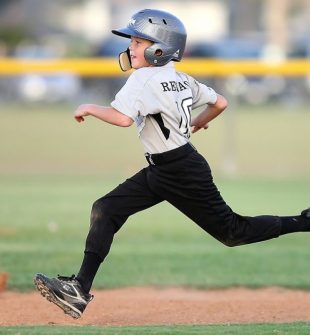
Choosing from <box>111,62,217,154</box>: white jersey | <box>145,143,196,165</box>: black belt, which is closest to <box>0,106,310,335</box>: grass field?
<box>145,143,196,165</box>: black belt

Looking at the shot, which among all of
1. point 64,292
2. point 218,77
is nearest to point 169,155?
point 64,292

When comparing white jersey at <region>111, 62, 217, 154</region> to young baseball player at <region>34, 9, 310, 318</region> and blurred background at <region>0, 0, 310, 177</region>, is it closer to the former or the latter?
young baseball player at <region>34, 9, 310, 318</region>

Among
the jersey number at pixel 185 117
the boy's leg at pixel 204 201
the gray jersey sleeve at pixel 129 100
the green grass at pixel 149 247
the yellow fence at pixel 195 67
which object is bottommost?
the green grass at pixel 149 247

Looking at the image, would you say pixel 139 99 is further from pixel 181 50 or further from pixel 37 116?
pixel 37 116

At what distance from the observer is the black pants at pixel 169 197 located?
723 centimetres

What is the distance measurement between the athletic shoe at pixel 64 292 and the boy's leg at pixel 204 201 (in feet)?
2.78

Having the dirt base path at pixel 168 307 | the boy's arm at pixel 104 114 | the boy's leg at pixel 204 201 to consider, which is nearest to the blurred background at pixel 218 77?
the dirt base path at pixel 168 307

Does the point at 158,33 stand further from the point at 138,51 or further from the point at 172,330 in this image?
the point at 172,330

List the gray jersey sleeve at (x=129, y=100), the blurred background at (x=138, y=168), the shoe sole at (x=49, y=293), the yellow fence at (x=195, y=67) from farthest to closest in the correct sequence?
the yellow fence at (x=195, y=67) < the blurred background at (x=138, y=168) < the shoe sole at (x=49, y=293) < the gray jersey sleeve at (x=129, y=100)

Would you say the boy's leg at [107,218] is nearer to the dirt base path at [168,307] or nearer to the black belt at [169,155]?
the black belt at [169,155]

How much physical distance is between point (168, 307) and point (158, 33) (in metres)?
2.36

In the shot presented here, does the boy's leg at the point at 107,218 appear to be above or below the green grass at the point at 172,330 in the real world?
above

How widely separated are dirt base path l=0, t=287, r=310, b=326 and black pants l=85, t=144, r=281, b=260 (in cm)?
79

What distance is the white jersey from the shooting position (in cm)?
704
